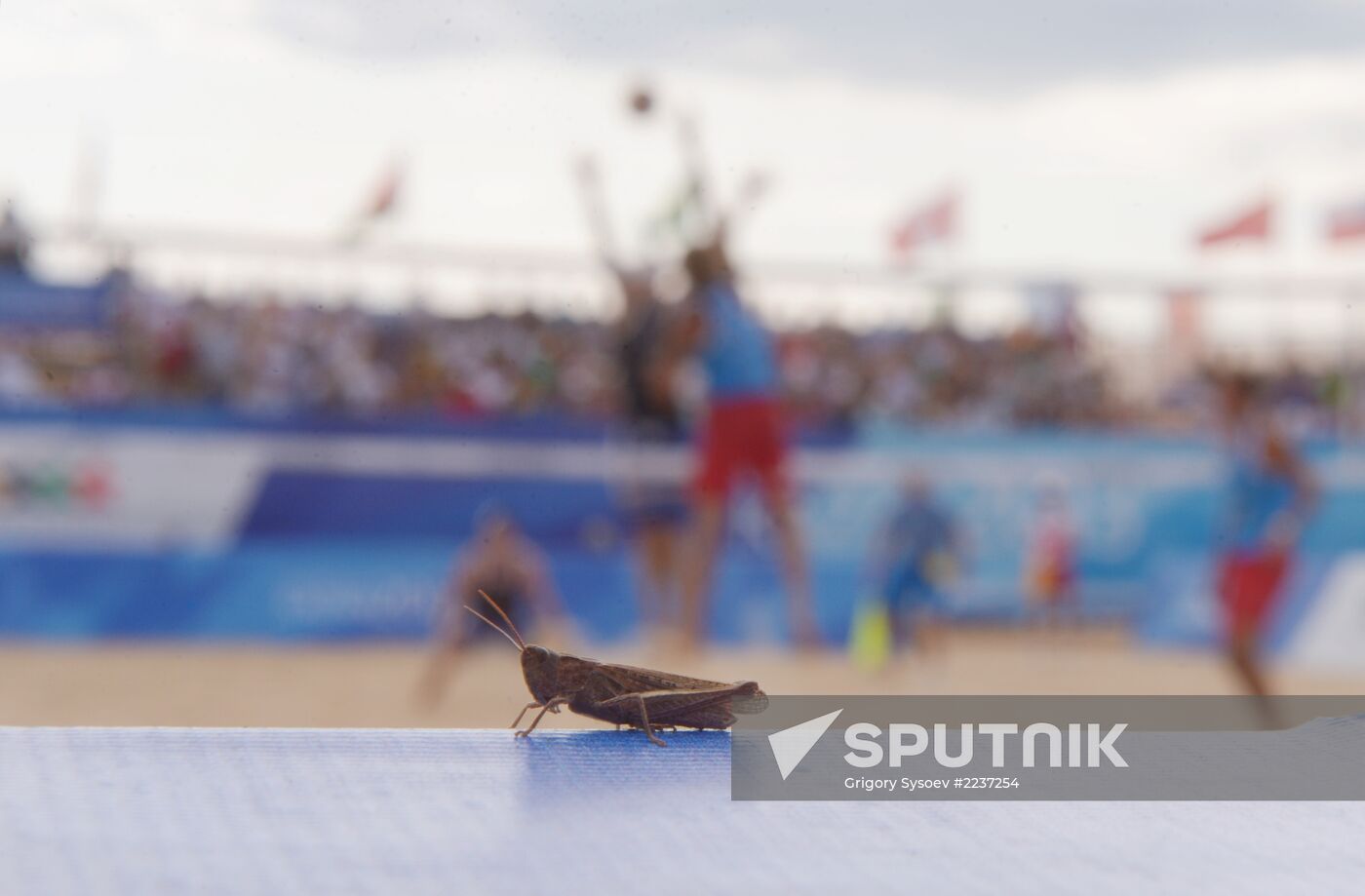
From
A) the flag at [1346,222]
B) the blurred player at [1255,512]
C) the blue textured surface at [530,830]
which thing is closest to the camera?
the blue textured surface at [530,830]

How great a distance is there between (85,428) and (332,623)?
246cm

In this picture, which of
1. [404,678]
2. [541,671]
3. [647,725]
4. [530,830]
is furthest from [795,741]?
[404,678]

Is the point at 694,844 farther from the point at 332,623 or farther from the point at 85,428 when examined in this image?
the point at 85,428

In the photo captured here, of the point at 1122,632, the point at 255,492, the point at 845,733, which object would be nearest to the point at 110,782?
the point at 845,733

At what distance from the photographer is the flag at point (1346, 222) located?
46.4ft

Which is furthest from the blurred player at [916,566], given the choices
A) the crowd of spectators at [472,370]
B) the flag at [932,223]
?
the flag at [932,223]

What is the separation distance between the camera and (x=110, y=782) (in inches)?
66.8

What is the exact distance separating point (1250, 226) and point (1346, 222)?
1.03 m

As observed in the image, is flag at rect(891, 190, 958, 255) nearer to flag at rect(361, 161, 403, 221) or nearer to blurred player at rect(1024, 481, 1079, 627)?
blurred player at rect(1024, 481, 1079, 627)

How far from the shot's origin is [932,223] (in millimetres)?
13531

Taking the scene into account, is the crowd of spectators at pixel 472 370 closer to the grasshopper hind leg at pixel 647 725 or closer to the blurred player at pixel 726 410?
the blurred player at pixel 726 410

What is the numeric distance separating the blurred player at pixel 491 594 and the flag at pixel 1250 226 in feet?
27.4

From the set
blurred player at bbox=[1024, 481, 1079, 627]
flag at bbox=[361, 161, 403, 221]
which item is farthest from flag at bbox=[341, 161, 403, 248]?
blurred player at bbox=[1024, 481, 1079, 627]

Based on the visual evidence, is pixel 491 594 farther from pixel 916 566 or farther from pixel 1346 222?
pixel 1346 222
